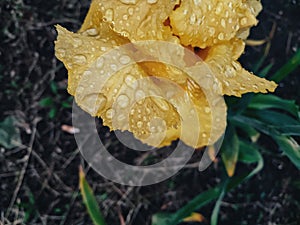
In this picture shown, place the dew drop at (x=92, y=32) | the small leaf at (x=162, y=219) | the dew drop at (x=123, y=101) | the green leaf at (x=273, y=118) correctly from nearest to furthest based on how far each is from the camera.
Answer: the dew drop at (x=123, y=101) < the dew drop at (x=92, y=32) < the green leaf at (x=273, y=118) < the small leaf at (x=162, y=219)

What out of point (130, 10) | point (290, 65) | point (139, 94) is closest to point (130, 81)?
point (139, 94)

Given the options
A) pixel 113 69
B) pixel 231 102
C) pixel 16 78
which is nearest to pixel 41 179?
pixel 16 78

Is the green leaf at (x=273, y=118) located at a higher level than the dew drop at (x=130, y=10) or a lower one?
lower

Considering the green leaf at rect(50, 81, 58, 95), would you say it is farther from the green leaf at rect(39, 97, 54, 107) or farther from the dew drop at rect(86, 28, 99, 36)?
the dew drop at rect(86, 28, 99, 36)

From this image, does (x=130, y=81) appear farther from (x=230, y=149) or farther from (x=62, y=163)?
(x=62, y=163)

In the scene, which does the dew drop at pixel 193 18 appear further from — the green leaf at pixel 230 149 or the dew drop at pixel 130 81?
the green leaf at pixel 230 149

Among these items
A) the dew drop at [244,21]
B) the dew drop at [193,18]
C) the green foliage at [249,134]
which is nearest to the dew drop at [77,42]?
the dew drop at [193,18]

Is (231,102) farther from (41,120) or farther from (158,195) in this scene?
(41,120)
